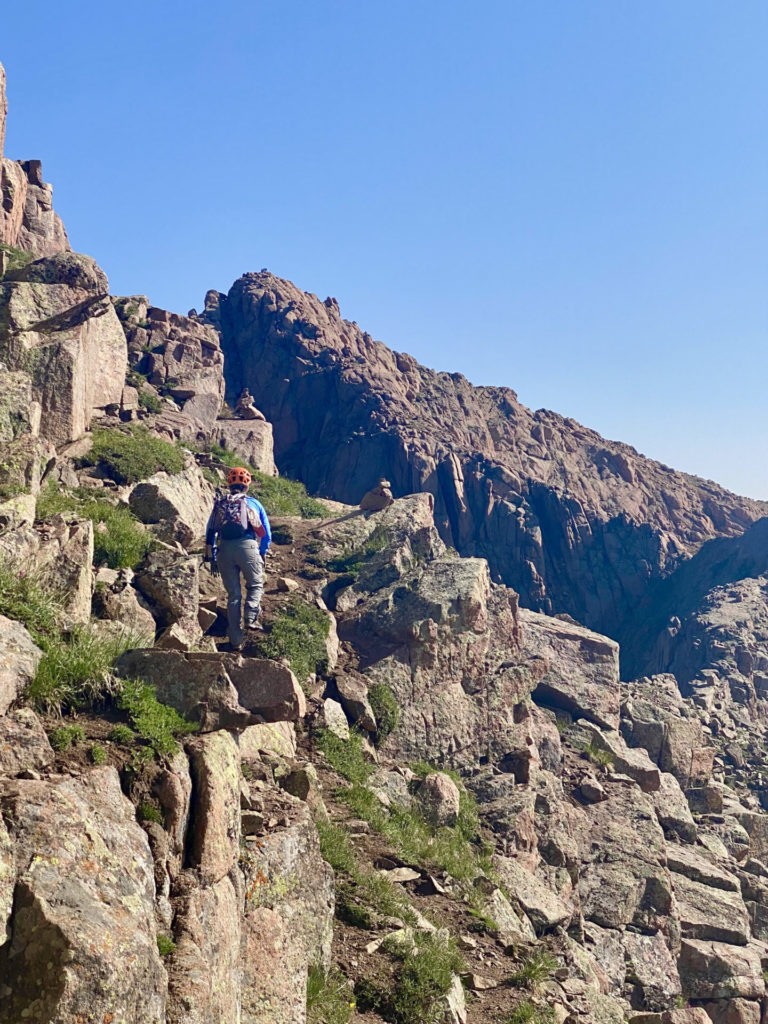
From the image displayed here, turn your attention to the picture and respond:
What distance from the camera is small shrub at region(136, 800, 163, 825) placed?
231 inches

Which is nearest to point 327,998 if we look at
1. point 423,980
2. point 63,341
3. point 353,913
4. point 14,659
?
point 423,980

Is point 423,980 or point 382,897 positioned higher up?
point 382,897

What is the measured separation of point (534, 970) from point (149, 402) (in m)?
23.1

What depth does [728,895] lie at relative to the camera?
18.4 meters

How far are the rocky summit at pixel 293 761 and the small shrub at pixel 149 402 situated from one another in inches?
4.5

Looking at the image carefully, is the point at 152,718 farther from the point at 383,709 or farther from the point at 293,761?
the point at 383,709

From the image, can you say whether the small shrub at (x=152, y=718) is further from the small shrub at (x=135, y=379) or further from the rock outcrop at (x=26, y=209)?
the rock outcrop at (x=26, y=209)

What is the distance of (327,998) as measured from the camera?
23.9 feet

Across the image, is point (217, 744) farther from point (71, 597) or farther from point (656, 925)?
point (656, 925)

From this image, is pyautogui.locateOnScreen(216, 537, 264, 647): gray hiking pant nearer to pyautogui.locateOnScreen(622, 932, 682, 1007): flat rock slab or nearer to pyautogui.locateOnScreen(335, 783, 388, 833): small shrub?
pyautogui.locateOnScreen(335, 783, 388, 833): small shrub

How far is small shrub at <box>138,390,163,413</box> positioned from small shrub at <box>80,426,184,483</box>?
5.87 m

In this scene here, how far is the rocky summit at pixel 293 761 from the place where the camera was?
17.7ft

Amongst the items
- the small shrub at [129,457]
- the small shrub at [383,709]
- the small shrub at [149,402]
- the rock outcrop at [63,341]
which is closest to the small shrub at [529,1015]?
the small shrub at [383,709]

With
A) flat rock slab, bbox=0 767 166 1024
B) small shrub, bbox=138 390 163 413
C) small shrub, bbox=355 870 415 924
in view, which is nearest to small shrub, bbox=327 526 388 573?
small shrub, bbox=138 390 163 413
